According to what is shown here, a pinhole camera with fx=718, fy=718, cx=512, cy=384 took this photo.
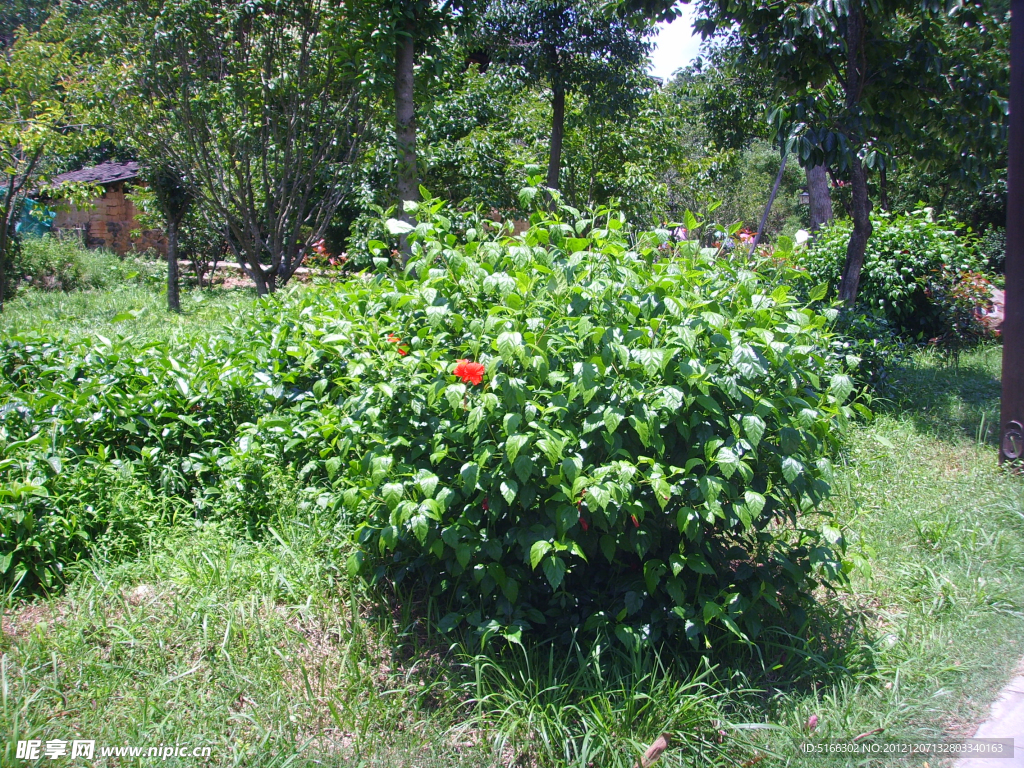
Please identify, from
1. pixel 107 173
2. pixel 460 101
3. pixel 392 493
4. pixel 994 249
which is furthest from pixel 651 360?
pixel 107 173

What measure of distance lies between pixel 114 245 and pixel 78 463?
2151 centimetres

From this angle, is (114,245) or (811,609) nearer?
(811,609)

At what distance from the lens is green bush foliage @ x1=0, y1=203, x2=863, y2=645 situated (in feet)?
8.20

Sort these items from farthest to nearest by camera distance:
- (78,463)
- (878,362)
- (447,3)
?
(878,362) < (447,3) < (78,463)

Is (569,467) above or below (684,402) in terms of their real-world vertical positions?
below

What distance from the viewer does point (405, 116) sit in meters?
5.56

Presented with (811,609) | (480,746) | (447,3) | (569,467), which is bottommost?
(480,746)

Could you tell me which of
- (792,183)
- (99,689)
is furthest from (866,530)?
(792,183)

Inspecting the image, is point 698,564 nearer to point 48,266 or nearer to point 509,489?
point 509,489

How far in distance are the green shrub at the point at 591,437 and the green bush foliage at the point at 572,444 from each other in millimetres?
11

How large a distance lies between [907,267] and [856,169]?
89.6 inches

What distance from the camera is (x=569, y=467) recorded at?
7.96 ft

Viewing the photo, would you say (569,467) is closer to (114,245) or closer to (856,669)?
(856,669)

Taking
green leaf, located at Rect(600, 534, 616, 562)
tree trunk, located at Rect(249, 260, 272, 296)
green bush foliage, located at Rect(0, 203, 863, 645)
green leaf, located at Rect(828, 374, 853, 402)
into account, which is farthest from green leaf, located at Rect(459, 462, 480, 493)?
tree trunk, located at Rect(249, 260, 272, 296)
